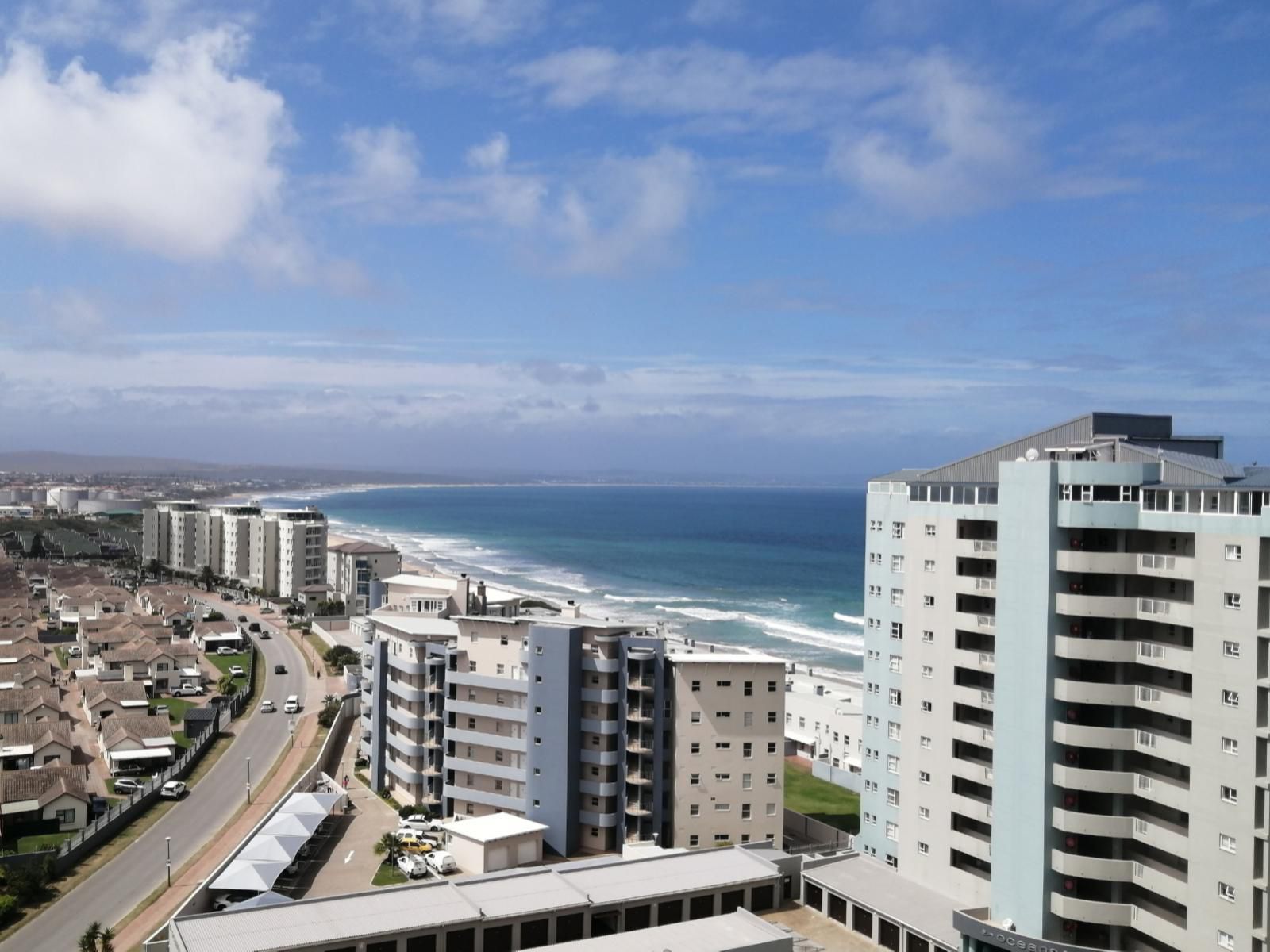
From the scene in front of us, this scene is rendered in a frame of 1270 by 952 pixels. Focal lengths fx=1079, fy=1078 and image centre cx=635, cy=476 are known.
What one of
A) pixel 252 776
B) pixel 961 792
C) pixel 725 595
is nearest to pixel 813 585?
pixel 725 595

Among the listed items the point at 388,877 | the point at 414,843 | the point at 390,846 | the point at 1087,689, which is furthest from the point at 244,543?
the point at 1087,689

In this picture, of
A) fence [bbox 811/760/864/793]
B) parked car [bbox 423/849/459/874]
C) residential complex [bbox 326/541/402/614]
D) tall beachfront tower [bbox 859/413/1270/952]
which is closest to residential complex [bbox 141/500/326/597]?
residential complex [bbox 326/541/402/614]

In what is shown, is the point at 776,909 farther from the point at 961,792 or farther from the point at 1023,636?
the point at 1023,636

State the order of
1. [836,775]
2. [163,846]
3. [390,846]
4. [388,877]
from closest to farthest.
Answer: [388,877] < [390,846] < [163,846] < [836,775]

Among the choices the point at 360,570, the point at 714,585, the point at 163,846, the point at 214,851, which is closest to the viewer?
the point at 214,851

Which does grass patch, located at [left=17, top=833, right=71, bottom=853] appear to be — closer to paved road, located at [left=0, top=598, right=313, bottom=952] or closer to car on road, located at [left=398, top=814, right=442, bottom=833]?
paved road, located at [left=0, top=598, right=313, bottom=952]

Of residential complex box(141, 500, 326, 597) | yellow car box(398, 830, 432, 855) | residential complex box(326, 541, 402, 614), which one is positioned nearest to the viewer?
yellow car box(398, 830, 432, 855)

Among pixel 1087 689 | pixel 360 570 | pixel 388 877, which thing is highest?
pixel 1087 689

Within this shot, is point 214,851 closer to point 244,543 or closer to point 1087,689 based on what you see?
point 1087,689
